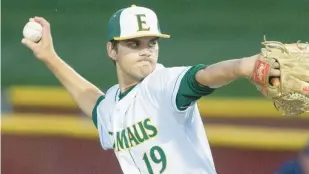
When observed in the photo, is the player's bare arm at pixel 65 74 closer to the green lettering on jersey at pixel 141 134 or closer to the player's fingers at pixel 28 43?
the player's fingers at pixel 28 43

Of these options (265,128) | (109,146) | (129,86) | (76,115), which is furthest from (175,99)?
(76,115)

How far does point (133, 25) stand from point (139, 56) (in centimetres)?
9

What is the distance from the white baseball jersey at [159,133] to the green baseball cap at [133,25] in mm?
118

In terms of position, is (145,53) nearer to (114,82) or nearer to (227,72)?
(227,72)

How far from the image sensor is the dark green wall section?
117 inches

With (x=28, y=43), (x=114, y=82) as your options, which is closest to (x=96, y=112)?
(x=28, y=43)

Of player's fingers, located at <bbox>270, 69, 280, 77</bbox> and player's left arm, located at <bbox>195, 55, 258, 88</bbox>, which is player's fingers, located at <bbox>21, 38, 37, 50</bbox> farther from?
player's fingers, located at <bbox>270, 69, 280, 77</bbox>

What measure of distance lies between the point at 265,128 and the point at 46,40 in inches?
36.7

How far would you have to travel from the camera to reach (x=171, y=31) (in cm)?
316

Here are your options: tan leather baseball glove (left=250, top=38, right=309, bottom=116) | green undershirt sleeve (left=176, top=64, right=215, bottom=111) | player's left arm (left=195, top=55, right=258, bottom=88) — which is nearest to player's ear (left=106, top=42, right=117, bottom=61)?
green undershirt sleeve (left=176, top=64, right=215, bottom=111)

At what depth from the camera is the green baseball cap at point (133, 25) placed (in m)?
2.09

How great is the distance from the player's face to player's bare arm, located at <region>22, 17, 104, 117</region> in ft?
1.11

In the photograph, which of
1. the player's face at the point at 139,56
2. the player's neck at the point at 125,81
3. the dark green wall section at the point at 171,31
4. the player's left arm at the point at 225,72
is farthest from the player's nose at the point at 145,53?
the dark green wall section at the point at 171,31

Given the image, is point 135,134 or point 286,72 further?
point 135,134
